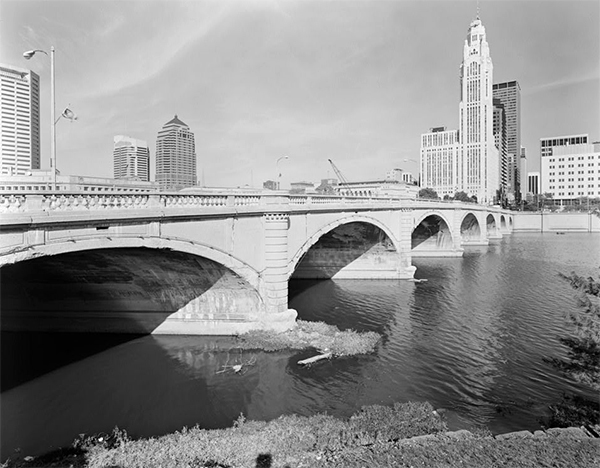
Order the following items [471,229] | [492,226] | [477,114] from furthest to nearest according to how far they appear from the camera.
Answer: [477,114]
[492,226]
[471,229]

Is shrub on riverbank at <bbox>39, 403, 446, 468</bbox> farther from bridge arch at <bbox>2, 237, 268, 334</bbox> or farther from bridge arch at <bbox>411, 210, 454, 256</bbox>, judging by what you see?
bridge arch at <bbox>411, 210, 454, 256</bbox>

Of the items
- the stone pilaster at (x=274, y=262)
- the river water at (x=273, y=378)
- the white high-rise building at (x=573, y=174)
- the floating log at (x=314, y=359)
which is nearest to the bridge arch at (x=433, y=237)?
the river water at (x=273, y=378)

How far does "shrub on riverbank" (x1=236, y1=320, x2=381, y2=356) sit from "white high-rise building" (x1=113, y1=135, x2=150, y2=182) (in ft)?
74.3

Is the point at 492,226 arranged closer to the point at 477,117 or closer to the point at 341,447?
the point at 341,447

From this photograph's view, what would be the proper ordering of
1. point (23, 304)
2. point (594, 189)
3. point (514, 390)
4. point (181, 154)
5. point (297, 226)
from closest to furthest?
point (514, 390), point (23, 304), point (297, 226), point (181, 154), point (594, 189)

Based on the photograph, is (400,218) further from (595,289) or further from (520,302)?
(595,289)

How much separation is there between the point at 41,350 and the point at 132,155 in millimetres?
22438

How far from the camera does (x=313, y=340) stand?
21.5 m

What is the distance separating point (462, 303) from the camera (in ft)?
104

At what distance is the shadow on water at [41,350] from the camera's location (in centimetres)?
1858

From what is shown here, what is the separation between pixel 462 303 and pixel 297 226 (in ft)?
48.8

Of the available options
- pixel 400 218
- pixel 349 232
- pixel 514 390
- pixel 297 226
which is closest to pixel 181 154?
pixel 349 232

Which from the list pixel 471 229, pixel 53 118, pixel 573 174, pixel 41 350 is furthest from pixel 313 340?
pixel 573 174

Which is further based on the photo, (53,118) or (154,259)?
(154,259)
